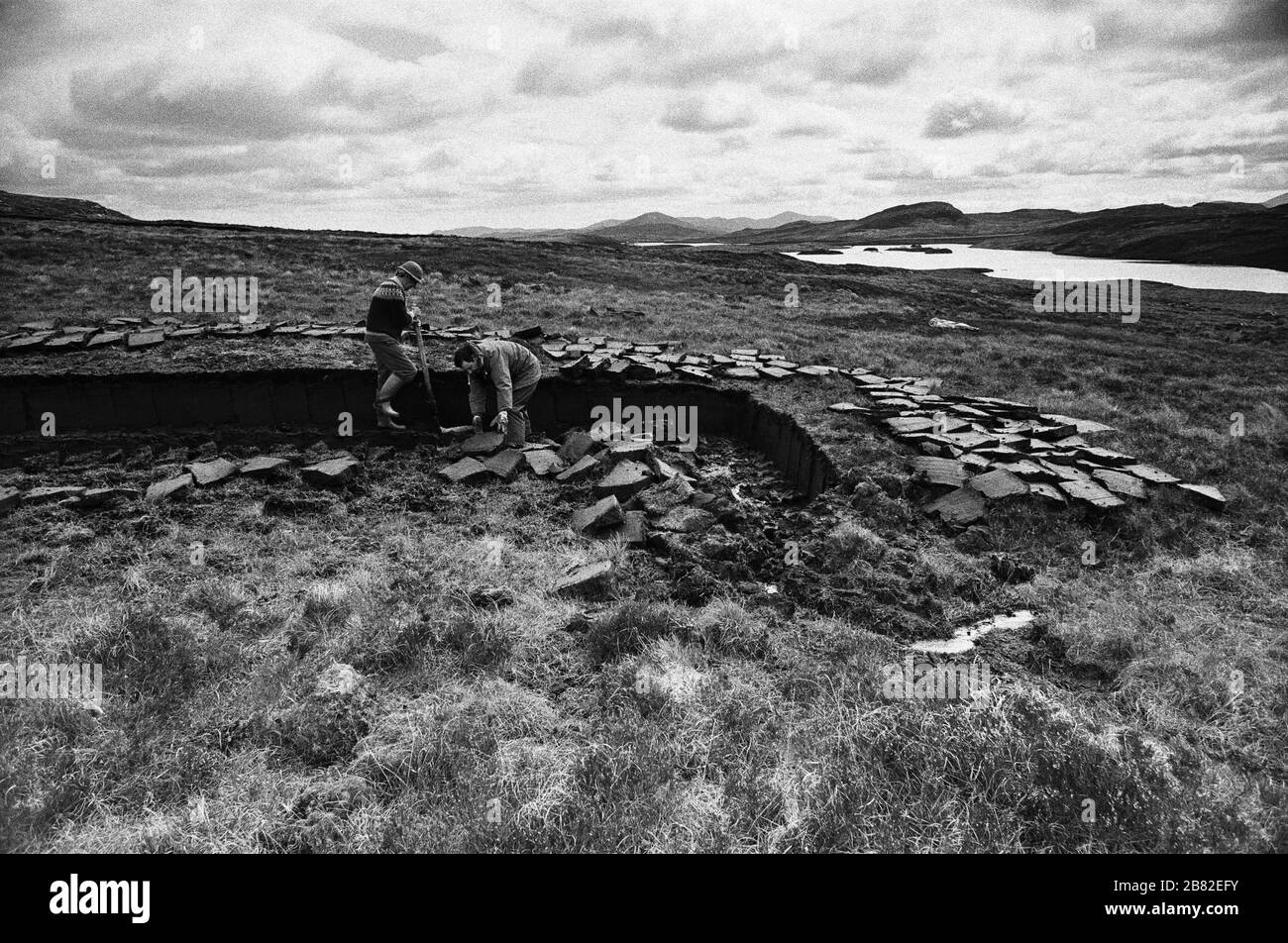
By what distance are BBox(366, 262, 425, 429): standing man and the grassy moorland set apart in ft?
3.46

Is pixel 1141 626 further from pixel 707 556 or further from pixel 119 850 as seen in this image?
pixel 119 850

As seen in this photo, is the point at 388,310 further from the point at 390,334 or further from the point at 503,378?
the point at 503,378

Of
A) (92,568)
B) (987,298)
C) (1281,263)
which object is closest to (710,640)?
(92,568)

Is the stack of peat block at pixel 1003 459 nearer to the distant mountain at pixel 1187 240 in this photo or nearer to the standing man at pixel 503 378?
the standing man at pixel 503 378

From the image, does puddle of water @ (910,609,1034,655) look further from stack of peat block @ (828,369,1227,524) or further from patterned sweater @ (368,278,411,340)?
patterned sweater @ (368,278,411,340)

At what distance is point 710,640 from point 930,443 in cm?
424

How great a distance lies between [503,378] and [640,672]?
4.89 meters

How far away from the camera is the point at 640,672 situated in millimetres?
3820

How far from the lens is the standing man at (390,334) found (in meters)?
7.99

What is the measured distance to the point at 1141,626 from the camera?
4.32m

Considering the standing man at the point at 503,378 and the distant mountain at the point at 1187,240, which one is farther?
the distant mountain at the point at 1187,240

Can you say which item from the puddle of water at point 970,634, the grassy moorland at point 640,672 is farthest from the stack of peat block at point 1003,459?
the puddle of water at point 970,634
